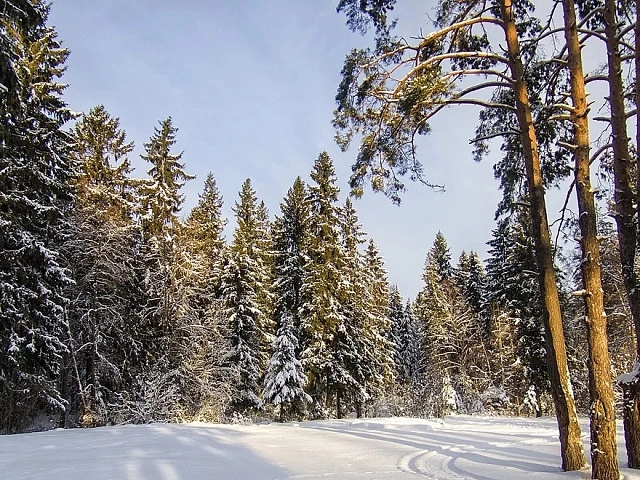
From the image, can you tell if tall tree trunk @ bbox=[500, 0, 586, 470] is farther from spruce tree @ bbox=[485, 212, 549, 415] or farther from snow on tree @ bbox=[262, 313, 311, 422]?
snow on tree @ bbox=[262, 313, 311, 422]

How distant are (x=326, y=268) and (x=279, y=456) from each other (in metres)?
16.9

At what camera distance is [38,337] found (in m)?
13.6

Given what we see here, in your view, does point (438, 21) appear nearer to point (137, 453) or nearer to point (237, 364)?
point (137, 453)

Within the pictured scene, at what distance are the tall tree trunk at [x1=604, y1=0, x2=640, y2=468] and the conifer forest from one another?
0.03 metres

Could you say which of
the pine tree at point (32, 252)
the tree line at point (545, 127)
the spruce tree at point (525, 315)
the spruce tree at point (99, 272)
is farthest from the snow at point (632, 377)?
the spruce tree at point (99, 272)

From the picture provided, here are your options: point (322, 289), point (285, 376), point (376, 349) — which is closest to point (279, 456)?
point (285, 376)

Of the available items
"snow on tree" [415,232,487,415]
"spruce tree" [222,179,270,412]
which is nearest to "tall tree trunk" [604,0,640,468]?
"spruce tree" [222,179,270,412]

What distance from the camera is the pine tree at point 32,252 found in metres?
13.0

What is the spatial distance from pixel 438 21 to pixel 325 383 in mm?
18600

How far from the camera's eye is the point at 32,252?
13664 mm

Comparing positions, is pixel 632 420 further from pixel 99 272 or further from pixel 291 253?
pixel 291 253

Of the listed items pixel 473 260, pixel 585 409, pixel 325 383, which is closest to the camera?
pixel 585 409

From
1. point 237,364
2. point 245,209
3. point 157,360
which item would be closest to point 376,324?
point 237,364

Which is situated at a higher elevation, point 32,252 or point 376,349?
point 32,252
